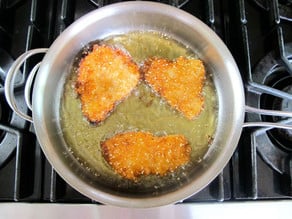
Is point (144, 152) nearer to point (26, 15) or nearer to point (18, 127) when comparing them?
point (18, 127)

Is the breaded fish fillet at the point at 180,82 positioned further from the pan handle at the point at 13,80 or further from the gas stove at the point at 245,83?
the pan handle at the point at 13,80

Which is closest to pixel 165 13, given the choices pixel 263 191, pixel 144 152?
pixel 144 152

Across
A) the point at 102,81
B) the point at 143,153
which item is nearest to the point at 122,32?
the point at 102,81

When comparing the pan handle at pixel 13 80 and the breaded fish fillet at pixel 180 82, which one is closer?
the pan handle at pixel 13 80

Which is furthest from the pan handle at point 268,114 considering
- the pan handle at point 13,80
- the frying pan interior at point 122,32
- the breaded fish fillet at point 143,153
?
the pan handle at point 13,80

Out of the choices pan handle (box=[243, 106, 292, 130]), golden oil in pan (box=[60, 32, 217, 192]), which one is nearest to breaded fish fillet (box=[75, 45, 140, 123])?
golden oil in pan (box=[60, 32, 217, 192])

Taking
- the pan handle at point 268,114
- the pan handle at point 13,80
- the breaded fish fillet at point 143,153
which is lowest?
the breaded fish fillet at point 143,153
